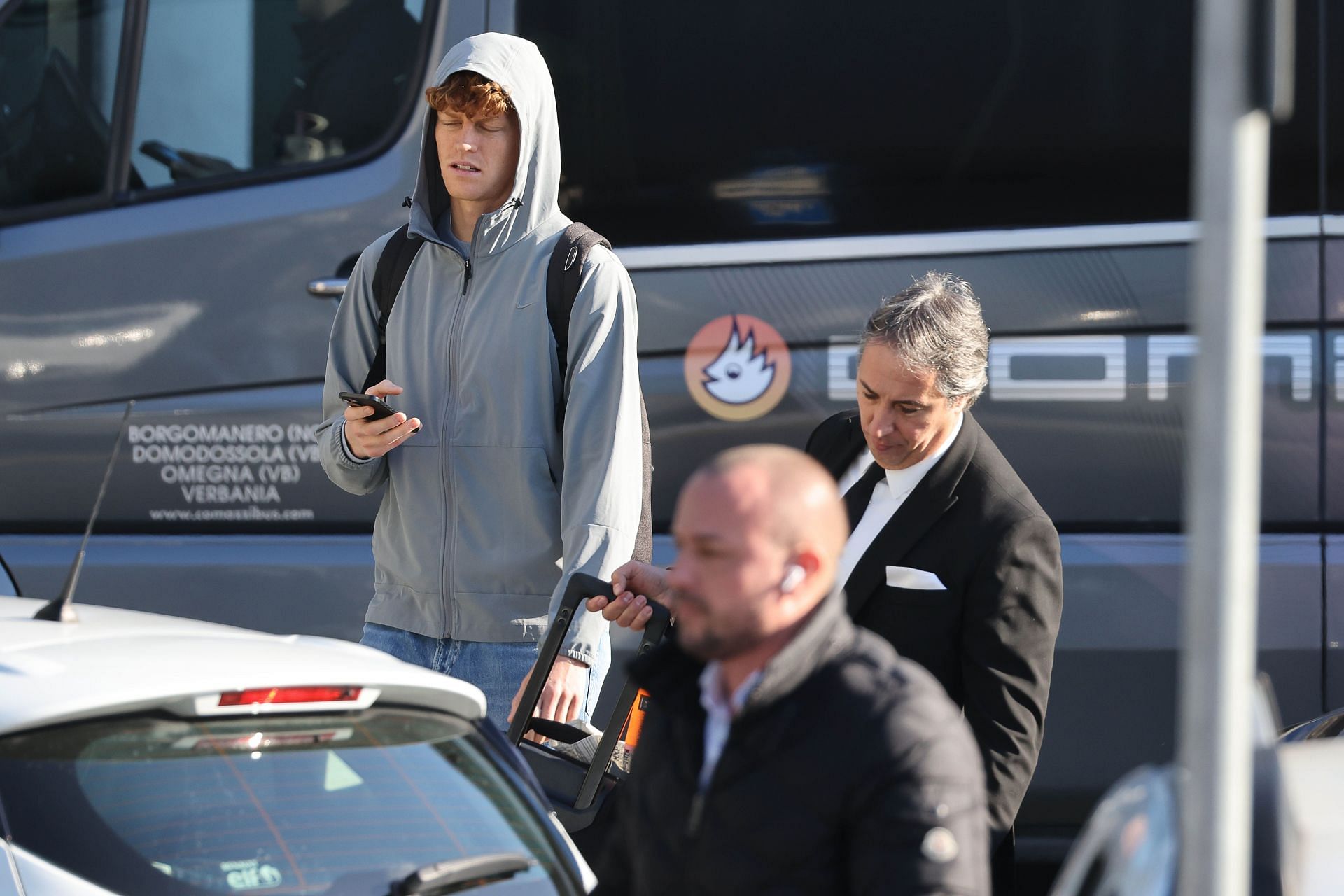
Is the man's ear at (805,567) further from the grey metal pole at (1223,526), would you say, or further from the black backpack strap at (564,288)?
the black backpack strap at (564,288)

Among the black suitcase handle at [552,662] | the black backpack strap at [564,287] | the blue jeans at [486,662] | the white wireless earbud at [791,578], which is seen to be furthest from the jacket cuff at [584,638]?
the white wireless earbud at [791,578]

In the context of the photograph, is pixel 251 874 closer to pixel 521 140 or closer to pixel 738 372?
pixel 521 140

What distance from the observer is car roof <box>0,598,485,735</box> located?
215cm

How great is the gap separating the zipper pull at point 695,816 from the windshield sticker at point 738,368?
8.46ft

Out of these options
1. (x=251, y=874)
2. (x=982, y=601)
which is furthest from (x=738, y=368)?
(x=251, y=874)

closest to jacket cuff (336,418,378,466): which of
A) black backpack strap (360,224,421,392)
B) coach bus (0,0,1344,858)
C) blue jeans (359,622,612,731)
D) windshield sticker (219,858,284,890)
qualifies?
black backpack strap (360,224,421,392)

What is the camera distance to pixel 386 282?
327cm

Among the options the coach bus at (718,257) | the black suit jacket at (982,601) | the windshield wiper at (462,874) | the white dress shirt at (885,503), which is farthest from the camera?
the coach bus at (718,257)

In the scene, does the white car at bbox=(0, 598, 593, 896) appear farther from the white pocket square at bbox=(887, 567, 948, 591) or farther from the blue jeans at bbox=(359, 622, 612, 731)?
the white pocket square at bbox=(887, 567, 948, 591)

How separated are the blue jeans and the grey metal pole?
1.81 metres

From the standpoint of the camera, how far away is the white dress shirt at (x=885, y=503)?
2.62 metres

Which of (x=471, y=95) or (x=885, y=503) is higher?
(x=471, y=95)

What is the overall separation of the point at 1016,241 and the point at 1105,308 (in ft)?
0.99

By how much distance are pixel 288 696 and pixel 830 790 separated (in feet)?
3.17
